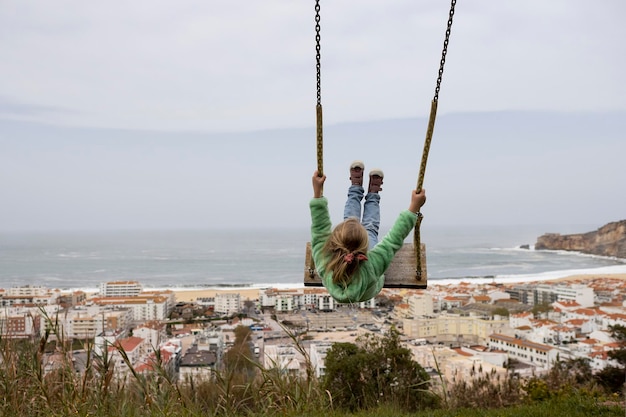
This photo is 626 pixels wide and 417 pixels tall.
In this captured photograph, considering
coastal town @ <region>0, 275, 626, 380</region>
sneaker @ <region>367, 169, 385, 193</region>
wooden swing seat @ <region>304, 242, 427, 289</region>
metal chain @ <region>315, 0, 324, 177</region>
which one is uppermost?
metal chain @ <region>315, 0, 324, 177</region>

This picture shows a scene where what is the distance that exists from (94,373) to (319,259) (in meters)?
1.43

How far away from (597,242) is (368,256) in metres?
63.8

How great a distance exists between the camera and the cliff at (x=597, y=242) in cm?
5183

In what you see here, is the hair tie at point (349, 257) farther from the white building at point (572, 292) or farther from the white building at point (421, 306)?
the white building at point (572, 292)

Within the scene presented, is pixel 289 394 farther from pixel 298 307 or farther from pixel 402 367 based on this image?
pixel 298 307

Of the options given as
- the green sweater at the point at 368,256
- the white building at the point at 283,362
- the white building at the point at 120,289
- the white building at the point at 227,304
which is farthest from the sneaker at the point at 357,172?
the white building at the point at 120,289

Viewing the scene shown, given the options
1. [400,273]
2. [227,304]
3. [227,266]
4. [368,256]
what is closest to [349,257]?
[368,256]

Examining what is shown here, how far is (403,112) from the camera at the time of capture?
5.30 meters

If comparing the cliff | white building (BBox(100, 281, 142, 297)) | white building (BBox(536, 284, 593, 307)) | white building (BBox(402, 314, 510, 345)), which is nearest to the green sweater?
white building (BBox(402, 314, 510, 345))

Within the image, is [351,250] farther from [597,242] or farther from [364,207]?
[597,242]

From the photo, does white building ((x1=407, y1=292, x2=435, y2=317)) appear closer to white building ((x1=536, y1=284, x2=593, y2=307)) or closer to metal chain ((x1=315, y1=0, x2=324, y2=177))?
white building ((x1=536, y1=284, x2=593, y2=307))

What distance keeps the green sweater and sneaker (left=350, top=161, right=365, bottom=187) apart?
49 centimetres

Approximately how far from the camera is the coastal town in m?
14.8

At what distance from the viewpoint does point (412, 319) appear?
2055 centimetres
